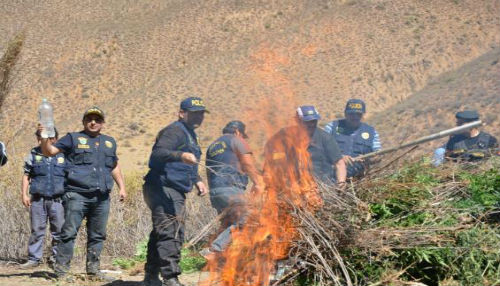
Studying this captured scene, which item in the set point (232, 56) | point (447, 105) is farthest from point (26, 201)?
point (232, 56)

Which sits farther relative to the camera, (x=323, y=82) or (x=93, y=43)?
(x=93, y=43)

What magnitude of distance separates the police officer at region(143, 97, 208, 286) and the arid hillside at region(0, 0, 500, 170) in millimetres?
22240

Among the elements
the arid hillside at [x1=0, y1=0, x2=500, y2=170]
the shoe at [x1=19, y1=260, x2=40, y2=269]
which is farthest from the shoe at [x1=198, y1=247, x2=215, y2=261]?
the arid hillside at [x1=0, y1=0, x2=500, y2=170]

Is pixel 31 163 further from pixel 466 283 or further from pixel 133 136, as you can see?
pixel 133 136

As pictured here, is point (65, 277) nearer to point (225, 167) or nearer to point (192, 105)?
point (225, 167)

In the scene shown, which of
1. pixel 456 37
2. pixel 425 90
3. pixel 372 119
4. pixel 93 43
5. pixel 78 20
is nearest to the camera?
pixel 372 119

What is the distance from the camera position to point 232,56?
44.3 m

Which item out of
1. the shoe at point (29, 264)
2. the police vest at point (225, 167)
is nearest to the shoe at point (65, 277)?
the shoe at point (29, 264)

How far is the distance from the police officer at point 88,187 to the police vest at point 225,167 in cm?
121

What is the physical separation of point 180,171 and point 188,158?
1.86 feet

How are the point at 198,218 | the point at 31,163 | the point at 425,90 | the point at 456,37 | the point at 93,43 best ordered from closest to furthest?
the point at 31,163 → the point at 198,218 → the point at 425,90 → the point at 456,37 → the point at 93,43

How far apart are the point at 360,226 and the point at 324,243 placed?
312 mm

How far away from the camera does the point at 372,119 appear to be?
110 feet

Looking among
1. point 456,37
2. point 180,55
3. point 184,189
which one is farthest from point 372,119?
point 184,189
